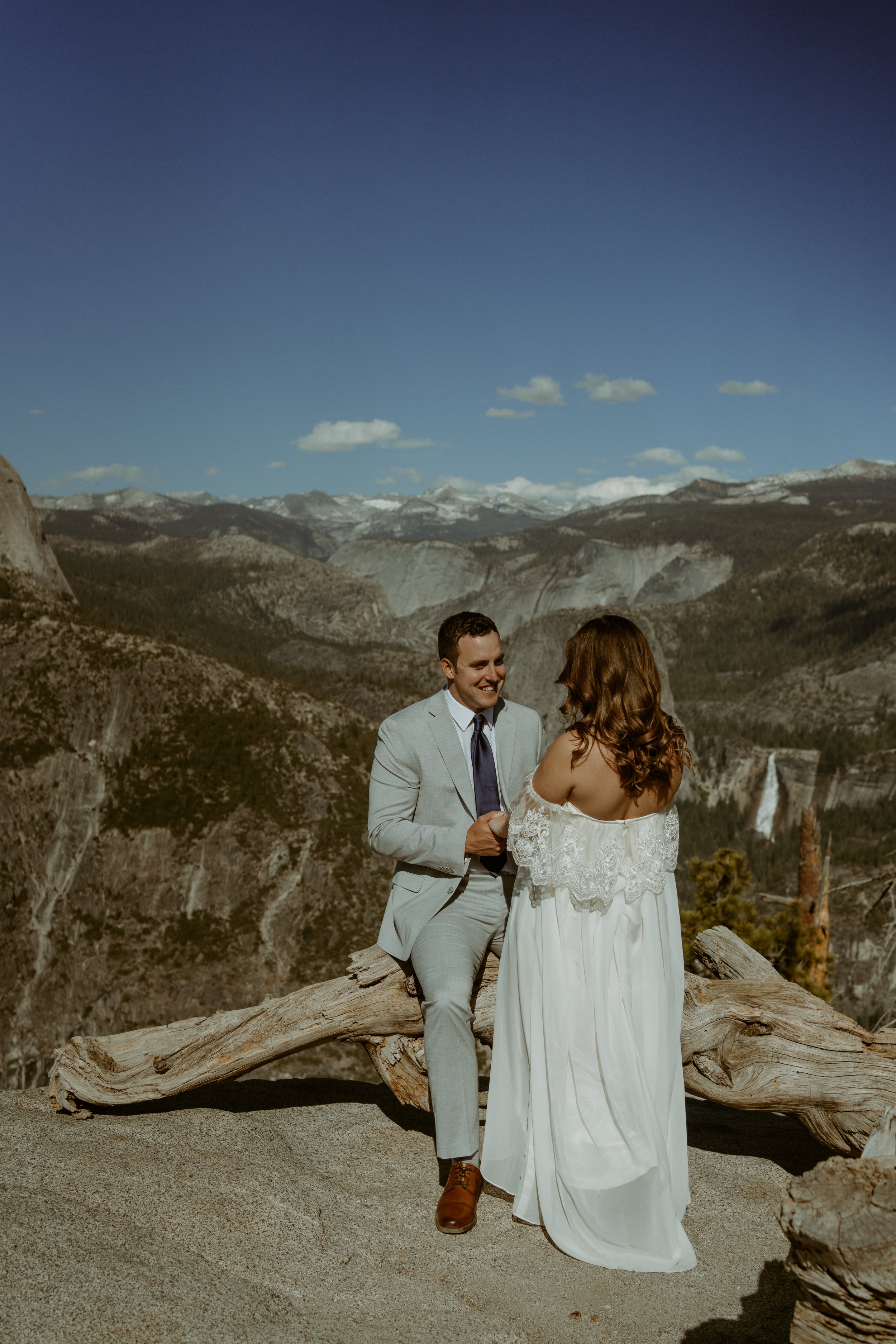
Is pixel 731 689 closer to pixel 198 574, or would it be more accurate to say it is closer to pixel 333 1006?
pixel 198 574

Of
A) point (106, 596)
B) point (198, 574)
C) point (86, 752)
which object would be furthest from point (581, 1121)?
point (198, 574)

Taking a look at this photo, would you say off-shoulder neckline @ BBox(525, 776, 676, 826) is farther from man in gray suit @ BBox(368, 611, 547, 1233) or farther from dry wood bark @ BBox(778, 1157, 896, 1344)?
dry wood bark @ BBox(778, 1157, 896, 1344)

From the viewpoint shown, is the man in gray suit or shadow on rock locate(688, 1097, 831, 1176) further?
shadow on rock locate(688, 1097, 831, 1176)

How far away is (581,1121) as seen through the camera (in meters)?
4.74

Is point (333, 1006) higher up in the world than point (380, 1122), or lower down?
higher up

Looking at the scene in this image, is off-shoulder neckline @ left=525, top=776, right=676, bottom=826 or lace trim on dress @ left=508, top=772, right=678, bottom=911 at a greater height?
off-shoulder neckline @ left=525, top=776, right=676, bottom=826

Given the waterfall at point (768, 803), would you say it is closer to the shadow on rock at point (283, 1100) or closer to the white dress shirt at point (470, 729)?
→ the shadow on rock at point (283, 1100)

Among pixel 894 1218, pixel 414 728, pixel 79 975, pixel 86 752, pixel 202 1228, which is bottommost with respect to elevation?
pixel 79 975

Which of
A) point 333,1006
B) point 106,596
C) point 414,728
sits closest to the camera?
point 414,728

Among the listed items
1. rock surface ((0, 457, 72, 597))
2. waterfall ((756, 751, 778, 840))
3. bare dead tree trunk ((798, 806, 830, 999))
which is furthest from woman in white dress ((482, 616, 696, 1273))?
waterfall ((756, 751, 778, 840))

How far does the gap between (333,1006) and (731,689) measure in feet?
470

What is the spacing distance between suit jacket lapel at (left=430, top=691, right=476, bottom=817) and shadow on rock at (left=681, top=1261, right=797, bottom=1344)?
288 cm

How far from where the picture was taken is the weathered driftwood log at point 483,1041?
568cm

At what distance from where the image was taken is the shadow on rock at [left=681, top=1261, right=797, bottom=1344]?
3955mm
